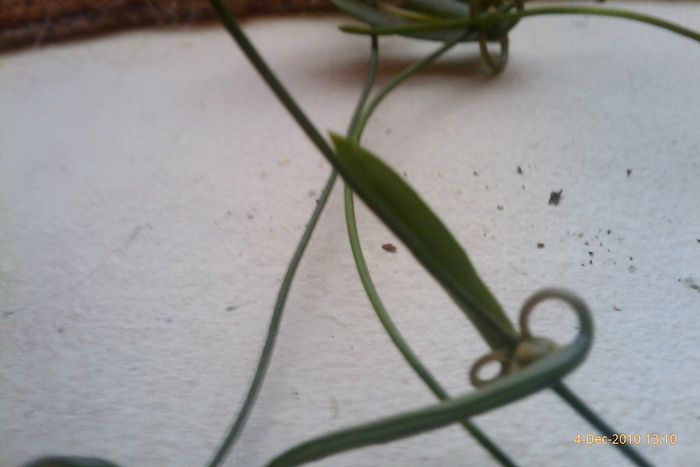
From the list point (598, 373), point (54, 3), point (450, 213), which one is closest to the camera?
point (598, 373)

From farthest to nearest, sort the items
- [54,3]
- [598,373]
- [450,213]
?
1. [54,3]
2. [450,213]
3. [598,373]

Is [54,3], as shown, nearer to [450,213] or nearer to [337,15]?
[337,15]

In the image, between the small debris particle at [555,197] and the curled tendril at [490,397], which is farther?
the small debris particle at [555,197]

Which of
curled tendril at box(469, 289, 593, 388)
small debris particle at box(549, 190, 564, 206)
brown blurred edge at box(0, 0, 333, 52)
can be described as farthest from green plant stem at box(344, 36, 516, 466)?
brown blurred edge at box(0, 0, 333, 52)

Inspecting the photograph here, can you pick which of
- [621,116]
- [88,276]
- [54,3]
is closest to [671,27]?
[621,116]

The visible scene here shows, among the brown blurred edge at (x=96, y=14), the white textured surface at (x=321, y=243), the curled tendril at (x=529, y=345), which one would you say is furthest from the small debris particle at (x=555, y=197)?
the brown blurred edge at (x=96, y=14)

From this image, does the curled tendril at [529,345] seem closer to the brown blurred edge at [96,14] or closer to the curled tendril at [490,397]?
the curled tendril at [490,397]
